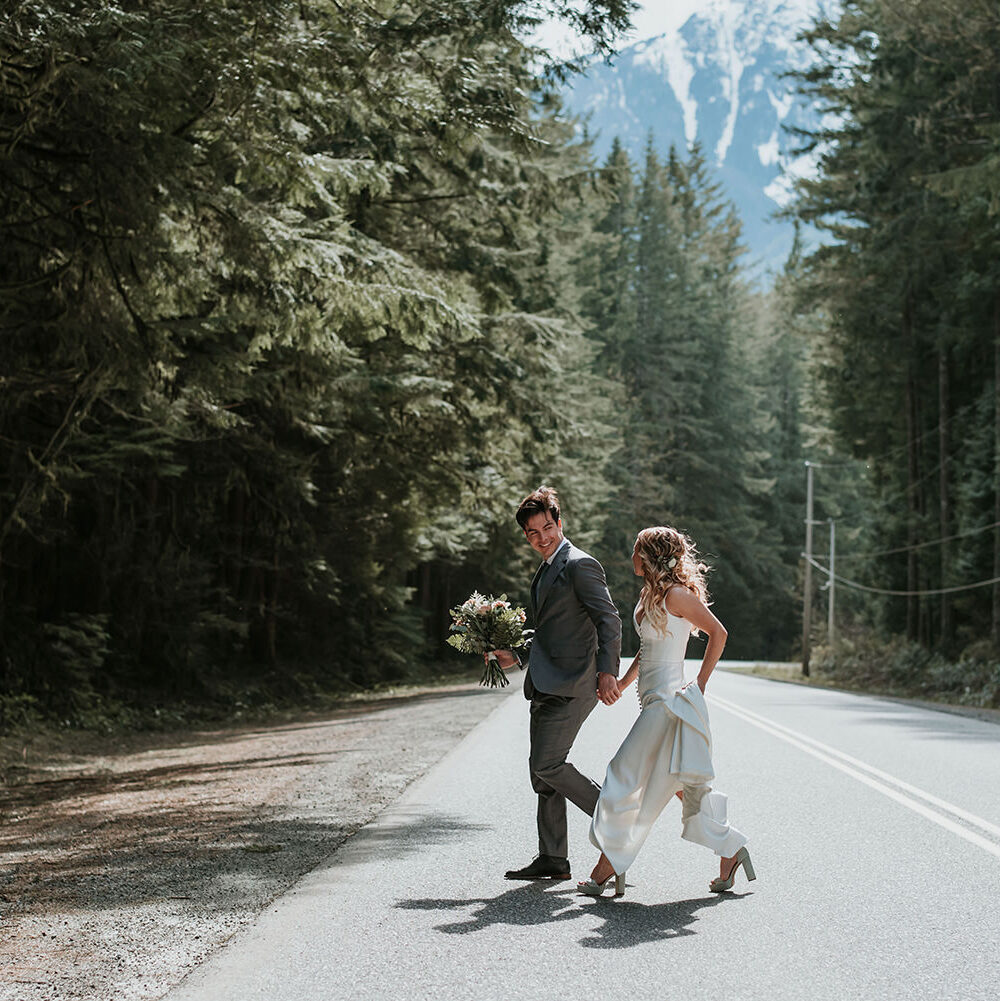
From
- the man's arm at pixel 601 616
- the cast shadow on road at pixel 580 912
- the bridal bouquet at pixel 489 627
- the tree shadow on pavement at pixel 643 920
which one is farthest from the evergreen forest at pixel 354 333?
the tree shadow on pavement at pixel 643 920

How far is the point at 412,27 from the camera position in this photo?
32.8 feet

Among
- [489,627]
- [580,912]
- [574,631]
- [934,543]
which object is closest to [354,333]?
[489,627]

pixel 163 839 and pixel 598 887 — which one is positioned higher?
pixel 598 887

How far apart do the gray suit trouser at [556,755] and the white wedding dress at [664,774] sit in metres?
0.30

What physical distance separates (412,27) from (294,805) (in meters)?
6.14

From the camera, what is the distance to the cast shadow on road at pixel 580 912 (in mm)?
5812

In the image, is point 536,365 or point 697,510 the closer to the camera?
point 536,365

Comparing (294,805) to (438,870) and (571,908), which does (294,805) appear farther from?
(571,908)

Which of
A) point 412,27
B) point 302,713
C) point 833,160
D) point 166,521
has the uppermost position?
point 833,160

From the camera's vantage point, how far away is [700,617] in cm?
650

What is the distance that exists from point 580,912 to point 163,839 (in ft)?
11.6

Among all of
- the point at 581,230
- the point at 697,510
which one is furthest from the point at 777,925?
the point at 697,510

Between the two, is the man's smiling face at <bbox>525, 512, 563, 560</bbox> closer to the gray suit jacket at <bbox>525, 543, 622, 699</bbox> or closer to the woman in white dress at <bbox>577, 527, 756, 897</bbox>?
the gray suit jacket at <bbox>525, 543, 622, 699</bbox>

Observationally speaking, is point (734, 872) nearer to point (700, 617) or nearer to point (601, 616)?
point (700, 617)
